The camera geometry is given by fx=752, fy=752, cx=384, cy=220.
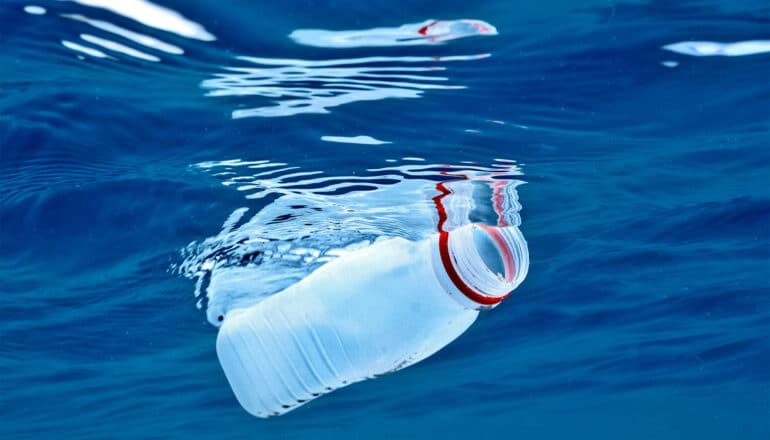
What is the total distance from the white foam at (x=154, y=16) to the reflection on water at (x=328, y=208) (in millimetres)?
1826

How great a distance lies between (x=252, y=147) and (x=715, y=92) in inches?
170

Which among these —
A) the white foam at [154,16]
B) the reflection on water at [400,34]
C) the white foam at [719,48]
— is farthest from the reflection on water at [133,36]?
the white foam at [719,48]

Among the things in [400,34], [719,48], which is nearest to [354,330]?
[400,34]

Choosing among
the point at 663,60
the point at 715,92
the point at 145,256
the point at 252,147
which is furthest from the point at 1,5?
the point at 715,92

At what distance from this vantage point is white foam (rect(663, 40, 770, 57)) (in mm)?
6152

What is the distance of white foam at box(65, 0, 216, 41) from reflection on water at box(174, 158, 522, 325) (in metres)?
1.83

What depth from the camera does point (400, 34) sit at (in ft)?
19.3

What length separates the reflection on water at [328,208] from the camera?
299 inches

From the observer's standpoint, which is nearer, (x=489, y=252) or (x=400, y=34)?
(x=489, y=252)

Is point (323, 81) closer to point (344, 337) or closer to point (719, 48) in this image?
point (344, 337)

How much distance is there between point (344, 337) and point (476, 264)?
1105 millimetres

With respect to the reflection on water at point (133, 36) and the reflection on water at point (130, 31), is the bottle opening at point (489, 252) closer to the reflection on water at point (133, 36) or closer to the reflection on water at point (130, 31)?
the reflection on water at point (130, 31)

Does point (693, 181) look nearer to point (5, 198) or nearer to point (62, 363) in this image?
point (5, 198)

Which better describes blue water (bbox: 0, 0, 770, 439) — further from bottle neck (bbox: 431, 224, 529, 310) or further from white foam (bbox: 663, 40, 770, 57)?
bottle neck (bbox: 431, 224, 529, 310)
